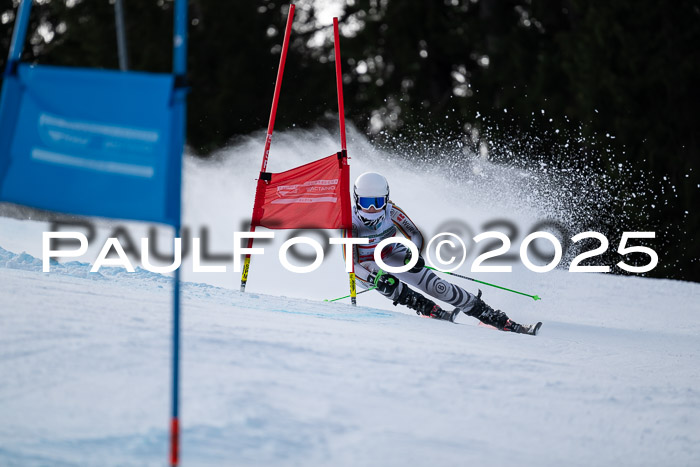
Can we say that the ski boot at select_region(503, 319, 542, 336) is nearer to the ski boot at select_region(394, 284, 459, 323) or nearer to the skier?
the skier

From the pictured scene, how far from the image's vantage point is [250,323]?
540 centimetres

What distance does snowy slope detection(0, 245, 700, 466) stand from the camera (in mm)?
3547

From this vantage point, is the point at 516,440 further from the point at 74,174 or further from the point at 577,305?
the point at 577,305

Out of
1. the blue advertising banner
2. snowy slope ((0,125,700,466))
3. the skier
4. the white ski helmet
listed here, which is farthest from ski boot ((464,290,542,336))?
the blue advertising banner

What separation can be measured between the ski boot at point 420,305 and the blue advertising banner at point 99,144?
4331mm

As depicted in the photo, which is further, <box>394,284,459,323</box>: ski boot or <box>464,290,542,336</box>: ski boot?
<box>464,290,542,336</box>: ski boot

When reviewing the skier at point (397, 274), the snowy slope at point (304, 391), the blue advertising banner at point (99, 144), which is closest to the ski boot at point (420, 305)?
the skier at point (397, 274)

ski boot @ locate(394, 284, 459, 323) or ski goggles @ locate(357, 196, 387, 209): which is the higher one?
ski goggles @ locate(357, 196, 387, 209)

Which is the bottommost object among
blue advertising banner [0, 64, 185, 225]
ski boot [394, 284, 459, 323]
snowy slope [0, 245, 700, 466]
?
snowy slope [0, 245, 700, 466]

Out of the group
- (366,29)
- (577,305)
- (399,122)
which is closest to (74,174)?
(577,305)

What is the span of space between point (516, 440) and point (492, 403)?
41 cm

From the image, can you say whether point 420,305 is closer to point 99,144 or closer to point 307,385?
point 307,385

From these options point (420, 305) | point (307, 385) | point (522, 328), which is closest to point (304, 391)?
point (307, 385)

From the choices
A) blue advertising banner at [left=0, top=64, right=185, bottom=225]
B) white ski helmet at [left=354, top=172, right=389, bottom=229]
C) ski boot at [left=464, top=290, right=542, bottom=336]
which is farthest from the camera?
white ski helmet at [left=354, top=172, right=389, bottom=229]
